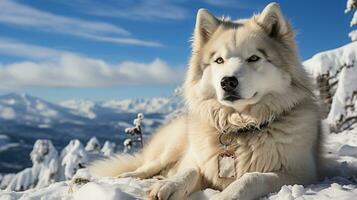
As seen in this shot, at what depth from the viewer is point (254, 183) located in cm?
388

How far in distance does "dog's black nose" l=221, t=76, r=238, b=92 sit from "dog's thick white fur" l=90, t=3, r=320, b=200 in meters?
0.04

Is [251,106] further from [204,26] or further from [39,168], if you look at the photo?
[39,168]

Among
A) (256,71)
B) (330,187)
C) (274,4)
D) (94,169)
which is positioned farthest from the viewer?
(94,169)

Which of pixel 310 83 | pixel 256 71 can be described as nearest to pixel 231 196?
pixel 256 71

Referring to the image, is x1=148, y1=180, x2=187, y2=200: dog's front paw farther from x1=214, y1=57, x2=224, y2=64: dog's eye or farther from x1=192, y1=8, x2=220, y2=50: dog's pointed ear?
x1=192, y1=8, x2=220, y2=50: dog's pointed ear

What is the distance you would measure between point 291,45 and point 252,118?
3.06 ft

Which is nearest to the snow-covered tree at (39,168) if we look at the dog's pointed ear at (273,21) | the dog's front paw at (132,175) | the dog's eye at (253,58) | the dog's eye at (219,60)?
the dog's front paw at (132,175)

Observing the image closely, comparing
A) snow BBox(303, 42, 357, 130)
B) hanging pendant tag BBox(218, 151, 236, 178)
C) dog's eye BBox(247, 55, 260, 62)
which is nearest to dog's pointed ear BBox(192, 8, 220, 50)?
dog's eye BBox(247, 55, 260, 62)

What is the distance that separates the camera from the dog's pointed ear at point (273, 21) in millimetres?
4797

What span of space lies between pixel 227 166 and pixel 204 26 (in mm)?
1664

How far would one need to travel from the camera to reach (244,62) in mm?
4453

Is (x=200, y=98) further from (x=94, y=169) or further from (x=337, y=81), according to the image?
(x=337, y=81)

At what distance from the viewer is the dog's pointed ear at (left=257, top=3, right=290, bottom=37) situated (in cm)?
480

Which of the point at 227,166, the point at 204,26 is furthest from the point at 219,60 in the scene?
the point at 227,166
